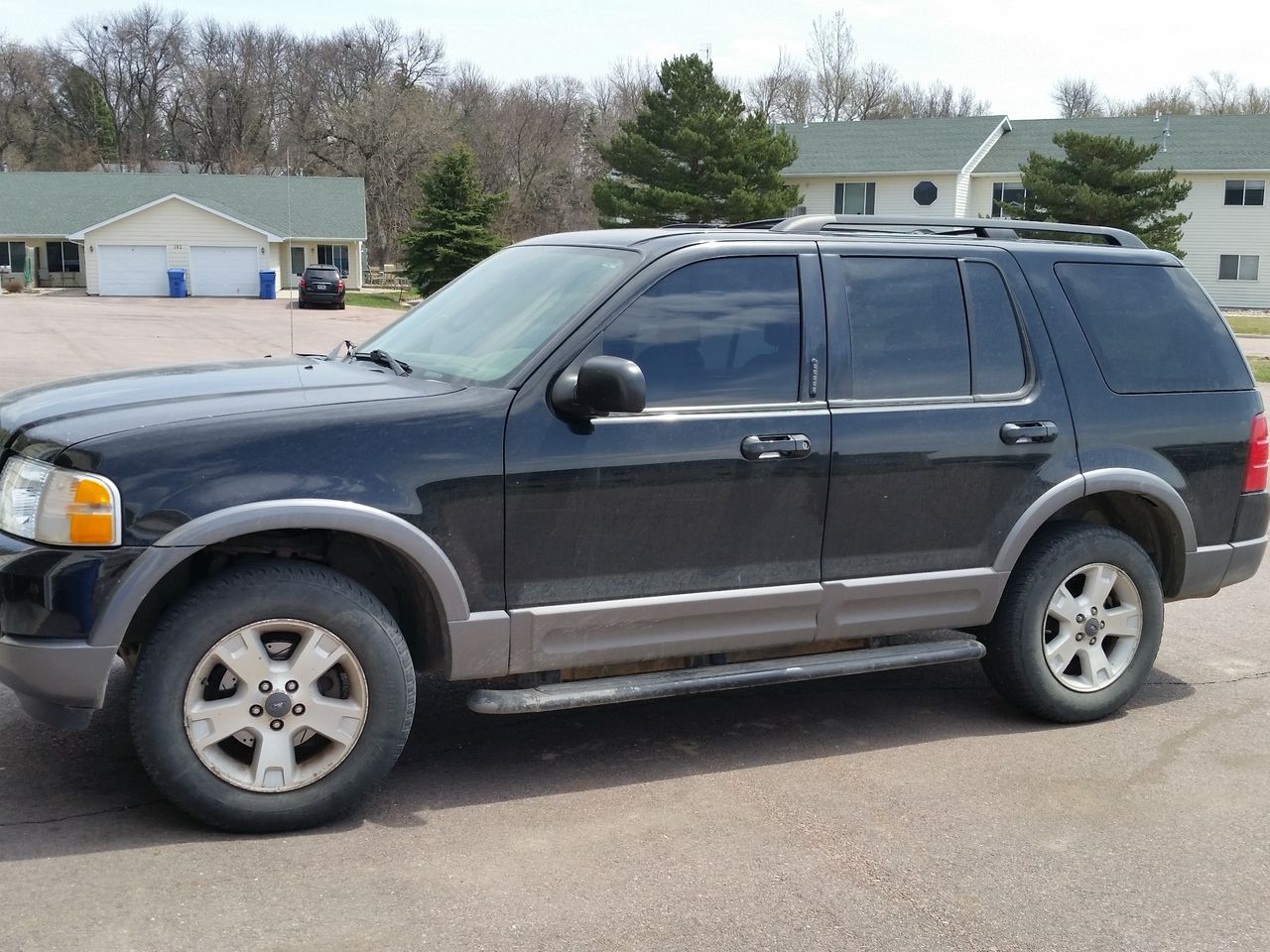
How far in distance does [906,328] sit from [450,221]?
4415cm

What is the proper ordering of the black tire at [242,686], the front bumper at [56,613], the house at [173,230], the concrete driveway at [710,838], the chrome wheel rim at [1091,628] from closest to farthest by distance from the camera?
the concrete driveway at [710,838], the front bumper at [56,613], the black tire at [242,686], the chrome wheel rim at [1091,628], the house at [173,230]

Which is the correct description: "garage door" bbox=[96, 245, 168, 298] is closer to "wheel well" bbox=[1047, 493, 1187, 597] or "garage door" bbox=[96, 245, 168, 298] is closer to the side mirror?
"wheel well" bbox=[1047, 493, 1187, 597]

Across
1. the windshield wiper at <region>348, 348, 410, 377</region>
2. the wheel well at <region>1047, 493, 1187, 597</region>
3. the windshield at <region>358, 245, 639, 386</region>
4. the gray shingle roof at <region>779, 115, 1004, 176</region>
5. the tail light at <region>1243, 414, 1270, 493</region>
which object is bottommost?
the wheel well at <region>1047, 493, 1187, 597</region>

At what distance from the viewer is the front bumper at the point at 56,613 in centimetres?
390

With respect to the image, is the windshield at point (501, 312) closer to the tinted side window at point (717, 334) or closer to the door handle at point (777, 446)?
the tinted side window at point (717, 334)

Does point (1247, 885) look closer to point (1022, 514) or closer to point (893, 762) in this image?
point (893, 762)

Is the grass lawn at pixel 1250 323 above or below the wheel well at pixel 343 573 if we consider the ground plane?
above

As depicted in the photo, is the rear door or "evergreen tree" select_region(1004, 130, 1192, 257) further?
"evergreen tree" select_region(1004, 130, 1192, 257)

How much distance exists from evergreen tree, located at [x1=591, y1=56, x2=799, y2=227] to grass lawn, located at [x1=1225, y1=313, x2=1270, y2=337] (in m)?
14.8

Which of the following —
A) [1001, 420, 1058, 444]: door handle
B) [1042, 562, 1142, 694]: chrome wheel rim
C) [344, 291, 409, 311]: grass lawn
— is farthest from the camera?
[344, 291, 409, 311]: grass lawn

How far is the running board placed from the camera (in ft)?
14.5

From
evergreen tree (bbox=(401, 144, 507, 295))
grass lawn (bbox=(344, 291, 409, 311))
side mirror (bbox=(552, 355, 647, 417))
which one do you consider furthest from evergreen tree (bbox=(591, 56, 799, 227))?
side mirror (bbox=(552, 355, 647, 417))

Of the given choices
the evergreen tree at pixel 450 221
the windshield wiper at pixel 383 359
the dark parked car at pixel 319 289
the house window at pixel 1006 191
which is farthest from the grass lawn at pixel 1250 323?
the windshield wiper at pixel 383 359

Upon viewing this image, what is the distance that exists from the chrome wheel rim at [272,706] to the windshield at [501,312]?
3.58 feet
